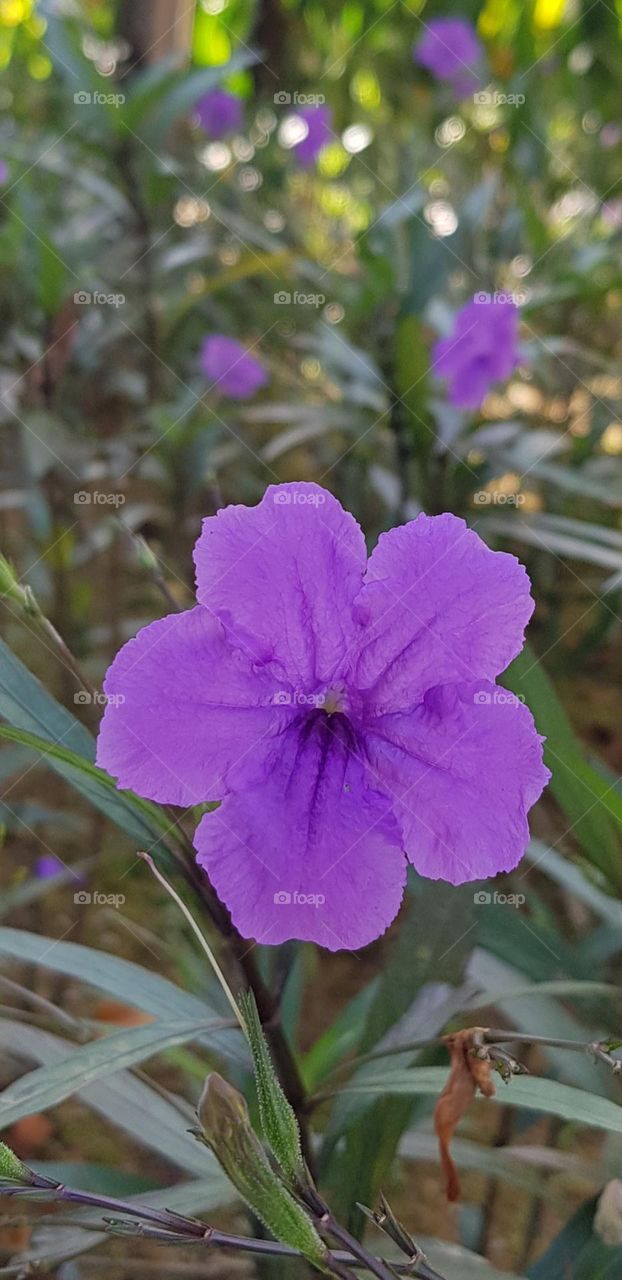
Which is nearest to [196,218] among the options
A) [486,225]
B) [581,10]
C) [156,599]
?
[486,225]

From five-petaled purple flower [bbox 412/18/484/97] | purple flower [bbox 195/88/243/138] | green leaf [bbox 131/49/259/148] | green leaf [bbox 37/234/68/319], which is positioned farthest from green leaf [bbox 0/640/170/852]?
five-petaled purple flower [bbox 412/18/484/97]

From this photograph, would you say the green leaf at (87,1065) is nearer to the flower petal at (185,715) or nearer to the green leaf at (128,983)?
the green leaf at (128,983)

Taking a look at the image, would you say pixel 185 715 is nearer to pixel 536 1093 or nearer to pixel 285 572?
pixel 285 572

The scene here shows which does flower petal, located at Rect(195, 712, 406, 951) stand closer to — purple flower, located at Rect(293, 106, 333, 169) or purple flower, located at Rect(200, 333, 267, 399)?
purple flower, located at Rect(200, 333, 267, 399)

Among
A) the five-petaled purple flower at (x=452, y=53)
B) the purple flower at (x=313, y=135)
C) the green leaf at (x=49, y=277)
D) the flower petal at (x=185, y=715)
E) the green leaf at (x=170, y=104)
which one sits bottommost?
the flower petal at (x=185, y=715)

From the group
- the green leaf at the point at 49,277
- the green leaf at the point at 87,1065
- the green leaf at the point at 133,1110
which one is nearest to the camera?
the green leaf at the point at 87,1065

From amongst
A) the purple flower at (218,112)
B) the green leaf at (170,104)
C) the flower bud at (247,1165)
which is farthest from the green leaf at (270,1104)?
the purple flower at (218,112)
